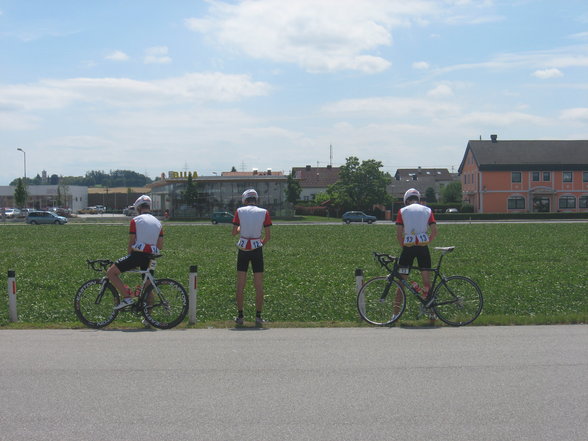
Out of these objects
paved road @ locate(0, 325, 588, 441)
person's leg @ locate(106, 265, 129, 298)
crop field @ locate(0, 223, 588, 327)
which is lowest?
crop field @ locate(0, 223, 588, 327)

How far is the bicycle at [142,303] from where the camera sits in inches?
376

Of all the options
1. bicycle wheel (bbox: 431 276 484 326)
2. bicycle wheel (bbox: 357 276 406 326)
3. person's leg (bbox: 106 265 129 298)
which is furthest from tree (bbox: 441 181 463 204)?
person's leg (bbox: 106 265 129 298)

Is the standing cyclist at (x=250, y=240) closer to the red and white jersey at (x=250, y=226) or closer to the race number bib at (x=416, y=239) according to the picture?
the red and white jersey at (x=250, y=226)

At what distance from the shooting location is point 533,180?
86312 millimetres

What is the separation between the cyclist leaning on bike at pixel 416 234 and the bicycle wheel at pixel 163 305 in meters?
3.31

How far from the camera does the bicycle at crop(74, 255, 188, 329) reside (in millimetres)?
9539

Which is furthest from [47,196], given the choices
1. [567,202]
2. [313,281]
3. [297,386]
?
[297,386]

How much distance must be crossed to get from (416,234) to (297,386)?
13.7ft

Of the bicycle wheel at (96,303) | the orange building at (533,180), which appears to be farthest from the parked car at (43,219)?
the bicycle wheel at (96,303)

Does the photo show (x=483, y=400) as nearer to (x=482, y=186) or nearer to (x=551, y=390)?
(x=551, y=390)

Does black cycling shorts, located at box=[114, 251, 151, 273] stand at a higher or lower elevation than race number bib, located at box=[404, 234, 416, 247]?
lower

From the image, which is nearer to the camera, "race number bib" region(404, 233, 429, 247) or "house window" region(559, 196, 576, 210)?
"race number bib" region(404, 233, 429, 247)

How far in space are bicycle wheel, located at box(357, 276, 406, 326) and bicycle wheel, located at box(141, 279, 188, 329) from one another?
8.64 ft

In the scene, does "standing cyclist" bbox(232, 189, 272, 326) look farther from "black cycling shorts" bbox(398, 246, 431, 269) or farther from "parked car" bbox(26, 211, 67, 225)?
"parked car" bbox(26, 211, 67, 225)
